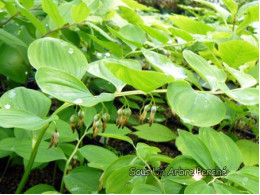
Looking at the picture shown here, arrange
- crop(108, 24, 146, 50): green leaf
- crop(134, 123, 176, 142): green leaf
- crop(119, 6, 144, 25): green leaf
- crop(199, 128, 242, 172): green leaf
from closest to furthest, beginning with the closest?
crop(199, 128, 242, 172): green leaf → crop(108, 24, 146, 50): green leaf → crop(134, 123, 176, 142): green leaf → crop(119, 6, 144, 25): green leaf

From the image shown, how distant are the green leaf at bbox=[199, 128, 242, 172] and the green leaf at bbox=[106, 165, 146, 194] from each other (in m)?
0.11

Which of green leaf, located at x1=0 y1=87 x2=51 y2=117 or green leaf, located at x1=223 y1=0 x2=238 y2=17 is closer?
green leaf, located at x1=0 y1=87 x2=51 y2=117

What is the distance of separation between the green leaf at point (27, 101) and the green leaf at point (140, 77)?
0.64ft

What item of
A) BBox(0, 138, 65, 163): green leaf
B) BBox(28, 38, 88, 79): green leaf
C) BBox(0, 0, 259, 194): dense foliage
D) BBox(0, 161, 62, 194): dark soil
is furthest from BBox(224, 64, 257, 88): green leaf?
BBox(0, 161, 62, 194): dark soil

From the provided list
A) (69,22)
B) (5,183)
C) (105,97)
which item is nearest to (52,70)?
(105,97)

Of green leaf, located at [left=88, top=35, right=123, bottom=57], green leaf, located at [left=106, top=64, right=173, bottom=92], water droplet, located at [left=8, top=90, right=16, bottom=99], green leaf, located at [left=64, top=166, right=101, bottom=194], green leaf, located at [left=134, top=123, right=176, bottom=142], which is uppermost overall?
green leaf, located at [left=106, top=64, right=173, bottom=92]

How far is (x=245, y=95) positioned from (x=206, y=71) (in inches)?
2.7

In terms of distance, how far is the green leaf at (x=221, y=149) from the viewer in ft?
1.46

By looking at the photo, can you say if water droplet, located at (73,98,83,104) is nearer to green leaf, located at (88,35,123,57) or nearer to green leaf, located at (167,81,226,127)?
green leaf, located at (167,81,226,127)

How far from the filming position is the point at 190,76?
670 millimetres

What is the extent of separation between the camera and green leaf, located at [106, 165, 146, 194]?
0.43 m

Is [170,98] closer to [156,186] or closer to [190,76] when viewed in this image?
[156,186]

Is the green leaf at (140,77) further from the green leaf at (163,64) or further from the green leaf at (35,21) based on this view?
the green leaf at (35,21)

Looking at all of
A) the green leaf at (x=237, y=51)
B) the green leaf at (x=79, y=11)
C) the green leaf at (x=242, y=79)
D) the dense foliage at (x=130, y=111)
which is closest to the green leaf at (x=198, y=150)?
the dense foliage at (x=130, y=111)
